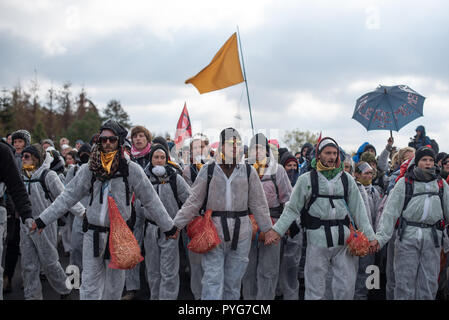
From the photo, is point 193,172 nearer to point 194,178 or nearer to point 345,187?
point 194,178

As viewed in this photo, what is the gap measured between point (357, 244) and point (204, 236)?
1.70 metres

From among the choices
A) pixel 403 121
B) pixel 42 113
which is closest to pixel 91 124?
pixel 42 113

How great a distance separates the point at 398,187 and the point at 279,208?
66.0 inches

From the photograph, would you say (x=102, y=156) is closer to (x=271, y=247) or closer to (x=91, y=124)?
(x=271, y=247)

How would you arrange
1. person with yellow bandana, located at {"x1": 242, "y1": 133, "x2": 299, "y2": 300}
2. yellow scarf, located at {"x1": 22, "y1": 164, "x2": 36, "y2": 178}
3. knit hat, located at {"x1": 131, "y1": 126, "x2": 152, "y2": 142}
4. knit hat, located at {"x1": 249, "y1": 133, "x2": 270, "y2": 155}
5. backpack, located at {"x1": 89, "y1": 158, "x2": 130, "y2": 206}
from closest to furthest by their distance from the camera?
1. backpack, located at {"x1": 89, "y1": 158, "x2": 130, "y2": 206}
2. person with yellow bandana, located at {"x1": 242, "y1": 133, "x2": 299, "y2": 300}
3. yellow scarf, located at {"x1": 22, "y1": 164, "x2": 36, "y2": 178}
4. knit hat, located at {"x1": 249, "y1": 133, "x2": 270, "y2": 155}
5. knit hat, located at {"x1": 131, "y1": 126, "x2": 152, "y2": 142}

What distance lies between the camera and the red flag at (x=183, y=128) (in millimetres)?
11648

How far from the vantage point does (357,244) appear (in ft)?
15.4

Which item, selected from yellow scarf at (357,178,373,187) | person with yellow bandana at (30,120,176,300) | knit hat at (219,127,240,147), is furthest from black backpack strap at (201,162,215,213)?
yellow scarf at (357,178,373,187)

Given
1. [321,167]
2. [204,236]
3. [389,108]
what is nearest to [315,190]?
[321,167]

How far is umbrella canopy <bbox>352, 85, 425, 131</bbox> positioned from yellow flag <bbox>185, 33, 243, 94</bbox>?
3040 mm

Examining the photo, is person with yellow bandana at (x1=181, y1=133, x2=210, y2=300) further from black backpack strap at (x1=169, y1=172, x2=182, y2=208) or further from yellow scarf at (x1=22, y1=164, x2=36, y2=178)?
yellow scarf at (x1=22, y1=164, x2=36, y2=178)

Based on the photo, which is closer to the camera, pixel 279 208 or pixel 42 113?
pixel 279 208

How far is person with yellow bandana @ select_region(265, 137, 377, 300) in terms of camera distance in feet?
15.5

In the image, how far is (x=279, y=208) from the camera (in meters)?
6.19
